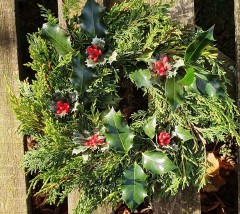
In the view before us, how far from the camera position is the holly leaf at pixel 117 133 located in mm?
1566

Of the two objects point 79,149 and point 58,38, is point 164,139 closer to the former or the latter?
point 79,149

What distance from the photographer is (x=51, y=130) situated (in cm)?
154

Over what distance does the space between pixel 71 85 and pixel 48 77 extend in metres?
0.08

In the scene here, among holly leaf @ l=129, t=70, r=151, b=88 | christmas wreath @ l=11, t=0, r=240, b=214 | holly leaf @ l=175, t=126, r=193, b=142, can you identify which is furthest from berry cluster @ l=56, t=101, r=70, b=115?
holly leaf @ l=175, t=126, r=193, b=142

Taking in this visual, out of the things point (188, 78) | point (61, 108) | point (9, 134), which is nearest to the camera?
point (188, 78)

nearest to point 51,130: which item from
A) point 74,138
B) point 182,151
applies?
point 74,138

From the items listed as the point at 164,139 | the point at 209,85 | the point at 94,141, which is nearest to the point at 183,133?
the point at 164,139

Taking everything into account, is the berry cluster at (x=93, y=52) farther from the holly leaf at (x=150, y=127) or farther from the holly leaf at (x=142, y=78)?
the holly leaf at (x=150, y=127)

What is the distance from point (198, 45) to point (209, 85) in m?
0.13

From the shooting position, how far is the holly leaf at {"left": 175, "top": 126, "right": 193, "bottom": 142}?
1634 millimetres

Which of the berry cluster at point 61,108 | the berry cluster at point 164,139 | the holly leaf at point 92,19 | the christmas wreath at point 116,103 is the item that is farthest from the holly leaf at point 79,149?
the holly leaf at point 92,19

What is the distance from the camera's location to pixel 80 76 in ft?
5.14

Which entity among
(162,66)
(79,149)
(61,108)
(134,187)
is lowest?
(134,187)

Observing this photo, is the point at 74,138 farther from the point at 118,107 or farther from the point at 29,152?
the point at 118,107
